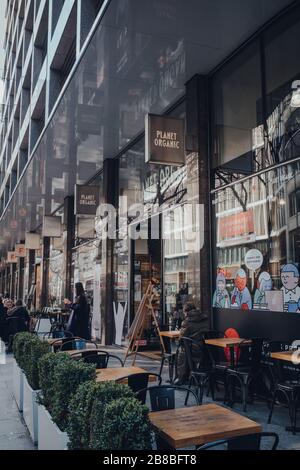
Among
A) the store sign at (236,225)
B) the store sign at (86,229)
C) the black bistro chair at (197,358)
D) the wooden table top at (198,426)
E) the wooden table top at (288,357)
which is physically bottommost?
the black bistro chair at (197,358)

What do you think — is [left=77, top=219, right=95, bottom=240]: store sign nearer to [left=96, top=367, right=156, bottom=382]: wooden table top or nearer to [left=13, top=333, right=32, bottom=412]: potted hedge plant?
[left=13, top=333, right=32, bottom=412]: potted hedge plant

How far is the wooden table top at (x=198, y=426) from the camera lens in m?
3.05

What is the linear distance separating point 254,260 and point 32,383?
4.17 m

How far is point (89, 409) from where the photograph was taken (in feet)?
10.9

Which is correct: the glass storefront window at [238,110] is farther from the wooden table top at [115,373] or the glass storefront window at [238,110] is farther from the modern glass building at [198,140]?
the wooden table top at [115,373]

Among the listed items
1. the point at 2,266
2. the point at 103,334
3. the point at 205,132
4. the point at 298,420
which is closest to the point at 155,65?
the point at 205,132

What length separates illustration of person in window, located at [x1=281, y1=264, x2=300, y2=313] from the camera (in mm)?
6695

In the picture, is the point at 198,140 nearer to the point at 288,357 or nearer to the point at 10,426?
the point at 288,357

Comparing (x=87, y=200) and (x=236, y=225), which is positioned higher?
(x=87, y=200)

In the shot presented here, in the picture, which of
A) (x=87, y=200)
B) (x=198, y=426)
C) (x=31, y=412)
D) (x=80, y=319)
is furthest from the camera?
(x=87, y=200)

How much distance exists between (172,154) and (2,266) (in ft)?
155

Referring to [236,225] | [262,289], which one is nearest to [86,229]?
[236,225]

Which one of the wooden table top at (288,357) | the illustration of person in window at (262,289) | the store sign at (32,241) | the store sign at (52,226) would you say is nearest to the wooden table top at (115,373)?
the wooden table top at (288,357)

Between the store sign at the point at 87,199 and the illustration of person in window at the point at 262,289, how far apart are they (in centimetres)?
780
